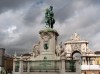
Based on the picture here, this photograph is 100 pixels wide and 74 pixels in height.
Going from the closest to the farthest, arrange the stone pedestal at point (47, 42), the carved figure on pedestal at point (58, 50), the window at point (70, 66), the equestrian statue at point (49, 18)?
the window at point (70, 66) → the stone pedestal at point (47, 42) → the carved figure on pedestal at point (58, 50) → the equestrian statue at point (49, 18)

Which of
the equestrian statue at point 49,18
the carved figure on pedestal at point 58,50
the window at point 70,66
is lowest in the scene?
the window at point 70,66

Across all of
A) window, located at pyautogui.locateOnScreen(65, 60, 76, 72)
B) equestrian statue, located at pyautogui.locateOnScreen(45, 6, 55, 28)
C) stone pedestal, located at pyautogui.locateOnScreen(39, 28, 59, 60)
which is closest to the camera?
window, located at pyautogui.locateOnScreen(65, 60, 76, 72)

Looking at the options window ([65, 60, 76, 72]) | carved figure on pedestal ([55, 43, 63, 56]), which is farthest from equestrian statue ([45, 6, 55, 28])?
window ([65, 60, 76, 72])

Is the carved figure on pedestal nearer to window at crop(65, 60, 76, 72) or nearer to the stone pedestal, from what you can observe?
the stone pedestal

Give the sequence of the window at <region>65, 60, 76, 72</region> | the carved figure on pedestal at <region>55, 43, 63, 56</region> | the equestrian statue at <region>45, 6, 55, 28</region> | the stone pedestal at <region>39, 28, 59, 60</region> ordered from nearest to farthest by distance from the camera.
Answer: the window at <region>65, 60, 76, 72</region> → the stone pedestal at <region>39, 28, 59, 60</region> → the carved figure on pedestal at <region>55, 43, 63, 56</region> → the equestrian statue at <region>45, 6, 55, 28</region>

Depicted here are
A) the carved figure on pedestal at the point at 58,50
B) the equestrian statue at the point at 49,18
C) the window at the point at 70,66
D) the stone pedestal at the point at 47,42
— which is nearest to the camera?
the window at the point at 70,66

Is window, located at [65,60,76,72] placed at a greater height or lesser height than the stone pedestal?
lesser

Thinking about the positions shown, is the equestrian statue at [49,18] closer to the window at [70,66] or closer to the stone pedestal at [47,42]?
the stone pedestal at [47,42]

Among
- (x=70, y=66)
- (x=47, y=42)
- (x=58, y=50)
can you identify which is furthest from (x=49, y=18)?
(x=70, y=66)

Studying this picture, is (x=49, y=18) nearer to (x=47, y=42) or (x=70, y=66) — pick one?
(x=47, y=42)

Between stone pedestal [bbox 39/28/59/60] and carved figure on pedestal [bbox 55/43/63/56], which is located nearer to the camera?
stone pedestal [bbox 39/28/59/60]

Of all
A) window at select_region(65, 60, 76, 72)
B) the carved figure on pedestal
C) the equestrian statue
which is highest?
the equestrian statue

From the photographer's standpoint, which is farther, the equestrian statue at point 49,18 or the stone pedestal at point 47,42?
the equestrian statue at point 49,18

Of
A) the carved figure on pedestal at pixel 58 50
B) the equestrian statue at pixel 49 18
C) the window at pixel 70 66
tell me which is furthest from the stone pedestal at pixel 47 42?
the window at pixel 70 66
